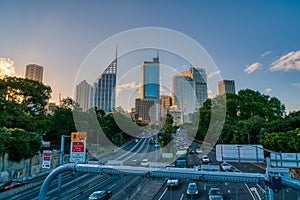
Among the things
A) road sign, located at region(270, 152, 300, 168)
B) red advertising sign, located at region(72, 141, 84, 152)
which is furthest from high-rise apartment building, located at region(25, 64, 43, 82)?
road sign, located at region(270, 152, 300, 168)

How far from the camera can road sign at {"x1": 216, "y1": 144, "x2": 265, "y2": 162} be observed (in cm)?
912

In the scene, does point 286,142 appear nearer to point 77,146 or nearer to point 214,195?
point 214,195

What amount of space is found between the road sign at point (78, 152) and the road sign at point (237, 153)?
608 cm

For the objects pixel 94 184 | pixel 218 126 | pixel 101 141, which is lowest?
pixel 94 184

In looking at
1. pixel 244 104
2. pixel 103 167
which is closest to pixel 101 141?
pixel 244 104

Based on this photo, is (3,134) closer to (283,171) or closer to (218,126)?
(283,171)

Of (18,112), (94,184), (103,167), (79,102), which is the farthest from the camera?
(79,102)

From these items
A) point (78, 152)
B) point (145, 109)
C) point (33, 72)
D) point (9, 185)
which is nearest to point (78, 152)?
point (78, 152)

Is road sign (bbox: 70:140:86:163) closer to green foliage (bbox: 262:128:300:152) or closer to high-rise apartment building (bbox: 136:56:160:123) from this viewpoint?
high-rise apartment building (bbox: 136:56:160:123)

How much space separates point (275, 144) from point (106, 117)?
3234 centimetres

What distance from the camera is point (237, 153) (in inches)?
362

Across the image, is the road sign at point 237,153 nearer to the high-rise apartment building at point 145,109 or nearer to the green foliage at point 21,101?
the green foliage at point 21,101

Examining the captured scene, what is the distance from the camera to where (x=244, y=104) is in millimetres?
38000

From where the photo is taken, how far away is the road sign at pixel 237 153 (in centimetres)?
912
